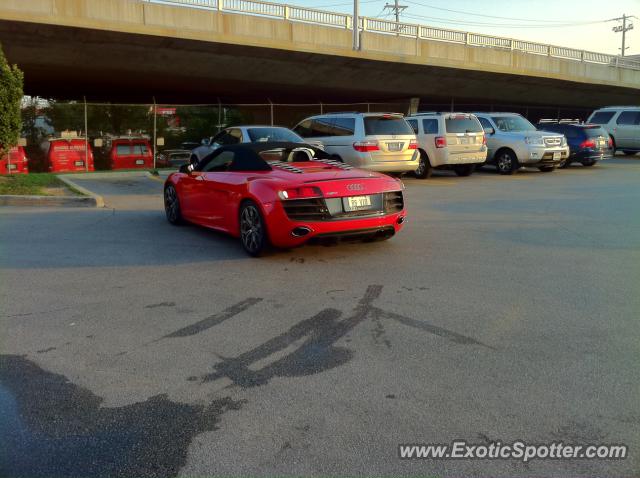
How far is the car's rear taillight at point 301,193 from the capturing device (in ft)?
24.2

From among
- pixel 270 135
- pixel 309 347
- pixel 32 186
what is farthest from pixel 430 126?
pixel 309 347

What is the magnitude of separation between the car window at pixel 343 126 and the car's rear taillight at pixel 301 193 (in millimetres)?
9546

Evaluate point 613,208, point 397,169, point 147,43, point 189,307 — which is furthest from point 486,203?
point 147,43

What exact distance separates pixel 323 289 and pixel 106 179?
13708mm

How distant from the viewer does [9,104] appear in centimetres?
1467

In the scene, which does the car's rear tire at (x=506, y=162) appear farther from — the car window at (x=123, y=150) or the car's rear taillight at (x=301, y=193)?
the car's rear taillight at (x=301, y=193)

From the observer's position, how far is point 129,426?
139 inches

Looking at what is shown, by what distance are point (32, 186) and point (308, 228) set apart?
30.3 feet

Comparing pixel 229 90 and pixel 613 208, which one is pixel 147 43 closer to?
pixel 229 90

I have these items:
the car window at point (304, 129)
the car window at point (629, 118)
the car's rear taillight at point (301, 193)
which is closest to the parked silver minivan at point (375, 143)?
the car window at point (304, 129)

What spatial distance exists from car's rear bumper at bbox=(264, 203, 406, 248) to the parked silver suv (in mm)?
13098

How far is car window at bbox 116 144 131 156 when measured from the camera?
69.9ft

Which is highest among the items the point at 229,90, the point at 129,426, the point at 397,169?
the point at 229,90
